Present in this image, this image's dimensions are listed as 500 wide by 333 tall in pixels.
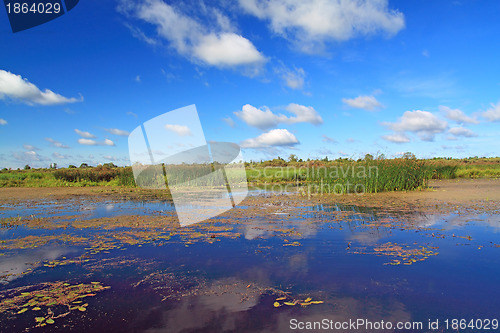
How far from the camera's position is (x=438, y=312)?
186 inches

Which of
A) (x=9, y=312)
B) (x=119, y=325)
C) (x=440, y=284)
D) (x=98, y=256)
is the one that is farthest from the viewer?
(x=98, y=256)

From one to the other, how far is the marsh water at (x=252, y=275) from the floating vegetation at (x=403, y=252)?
0.08 feet

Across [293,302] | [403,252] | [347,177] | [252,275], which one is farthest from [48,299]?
[347,177]

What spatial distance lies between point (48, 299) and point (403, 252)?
24.9ft

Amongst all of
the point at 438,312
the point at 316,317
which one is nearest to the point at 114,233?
the point at 316,317

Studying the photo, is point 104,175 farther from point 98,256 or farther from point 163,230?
point 98,256

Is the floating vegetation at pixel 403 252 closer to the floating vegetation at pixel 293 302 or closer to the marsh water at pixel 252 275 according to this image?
the marsh water at pixel 252 275

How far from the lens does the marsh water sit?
4633mm

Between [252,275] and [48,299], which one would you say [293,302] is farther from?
[48,299]

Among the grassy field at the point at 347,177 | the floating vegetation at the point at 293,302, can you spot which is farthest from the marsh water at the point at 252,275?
the grassy field at the point at 347,177

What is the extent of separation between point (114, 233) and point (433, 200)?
15.5 m

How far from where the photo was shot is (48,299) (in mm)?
5242

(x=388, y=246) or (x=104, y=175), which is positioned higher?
(x=104, y=175)

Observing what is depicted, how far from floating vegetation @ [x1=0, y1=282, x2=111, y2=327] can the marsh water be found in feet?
0.10
